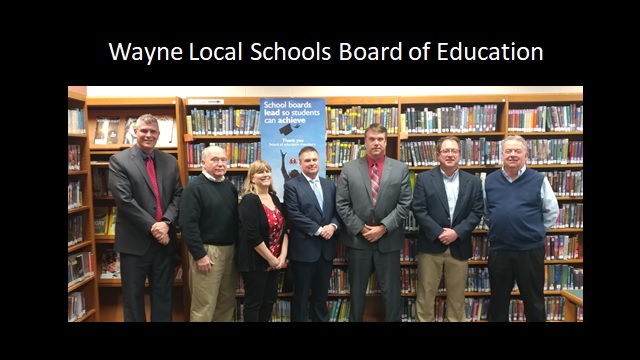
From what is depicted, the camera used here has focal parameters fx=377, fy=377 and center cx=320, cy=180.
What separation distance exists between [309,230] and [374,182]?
71 centimetres

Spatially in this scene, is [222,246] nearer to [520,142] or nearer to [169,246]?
[169,246]

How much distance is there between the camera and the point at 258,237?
116 inches

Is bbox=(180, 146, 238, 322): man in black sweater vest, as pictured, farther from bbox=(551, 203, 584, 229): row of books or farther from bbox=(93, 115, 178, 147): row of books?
bbox=(551, 203, 584, 229): row of books

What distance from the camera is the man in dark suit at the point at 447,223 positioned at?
10.7 feet

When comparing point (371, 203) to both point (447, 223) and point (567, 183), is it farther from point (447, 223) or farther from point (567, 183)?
point (567, 183)

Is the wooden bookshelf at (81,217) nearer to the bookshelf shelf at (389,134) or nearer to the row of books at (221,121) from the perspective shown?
the bookshelf shelf at (389,134)

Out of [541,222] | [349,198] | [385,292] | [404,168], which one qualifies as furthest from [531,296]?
[349,198]

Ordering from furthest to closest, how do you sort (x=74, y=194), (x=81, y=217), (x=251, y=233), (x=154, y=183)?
1. (x=81, y=217)
2. (x=74, y=194)
3. (x=154, y=183)
4. (x=251, y=233)

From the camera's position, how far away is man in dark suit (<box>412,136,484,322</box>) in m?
3.26

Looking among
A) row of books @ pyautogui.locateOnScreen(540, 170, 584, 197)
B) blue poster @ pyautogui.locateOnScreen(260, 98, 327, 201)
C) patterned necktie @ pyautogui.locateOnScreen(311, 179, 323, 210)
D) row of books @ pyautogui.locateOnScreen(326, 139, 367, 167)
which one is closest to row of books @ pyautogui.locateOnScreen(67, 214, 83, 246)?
blue poster @ pyautogui.locateOnScreen(260, 98, 327, 201)

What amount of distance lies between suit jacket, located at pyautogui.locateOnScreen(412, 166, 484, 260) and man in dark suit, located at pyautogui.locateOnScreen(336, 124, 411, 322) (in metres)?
0.15

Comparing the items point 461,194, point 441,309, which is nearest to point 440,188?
point 461,194

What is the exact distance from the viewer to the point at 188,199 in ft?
9.73

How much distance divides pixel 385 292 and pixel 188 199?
6.02 ft
